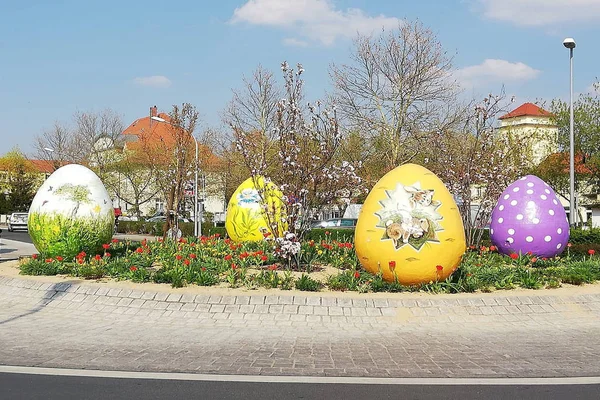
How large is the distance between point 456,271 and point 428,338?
3.94 meters

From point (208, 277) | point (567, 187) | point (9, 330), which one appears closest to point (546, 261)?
point (208, 277)

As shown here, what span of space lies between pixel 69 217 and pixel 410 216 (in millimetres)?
7954

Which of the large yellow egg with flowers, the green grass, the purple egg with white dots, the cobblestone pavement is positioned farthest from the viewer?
the large yellow egg with flowers

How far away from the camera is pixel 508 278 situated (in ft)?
39.3

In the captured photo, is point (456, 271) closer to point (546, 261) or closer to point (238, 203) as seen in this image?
point (546, 261)

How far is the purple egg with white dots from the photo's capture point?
15.6 meters

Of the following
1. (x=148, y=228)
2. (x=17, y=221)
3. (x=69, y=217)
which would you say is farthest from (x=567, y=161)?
(x=17, y=221)

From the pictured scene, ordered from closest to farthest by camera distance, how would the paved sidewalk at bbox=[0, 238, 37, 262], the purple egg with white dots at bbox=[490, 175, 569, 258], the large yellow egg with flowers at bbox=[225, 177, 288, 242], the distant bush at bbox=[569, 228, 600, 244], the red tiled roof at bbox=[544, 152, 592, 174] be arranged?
the purple egg with white dots at bbox=[490, 175, 569, 258], the large yellow egg with flowers at bbox=[225, 177, 288, 242], the paved sidewalk at bbox=[0, 238, 37, 262], the distant bush at bbox=[569, 228, 600, 244], the red tiled roof at bbox=[544, 152, 592, 174]

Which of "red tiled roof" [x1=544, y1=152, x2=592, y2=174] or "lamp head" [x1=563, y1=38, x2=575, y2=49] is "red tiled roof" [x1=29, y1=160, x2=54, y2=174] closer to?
"red tiled roof" [x1=544, y1=152, x2=592, y2=174]

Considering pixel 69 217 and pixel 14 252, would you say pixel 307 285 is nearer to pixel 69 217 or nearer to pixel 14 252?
pixel 69 217

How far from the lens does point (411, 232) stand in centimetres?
1117

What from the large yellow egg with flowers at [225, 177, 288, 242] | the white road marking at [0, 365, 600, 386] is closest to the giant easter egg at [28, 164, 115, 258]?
the large yellow egg with flowers at [225, 177, 288, 242]

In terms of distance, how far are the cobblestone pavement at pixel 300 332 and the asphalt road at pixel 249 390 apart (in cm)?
53

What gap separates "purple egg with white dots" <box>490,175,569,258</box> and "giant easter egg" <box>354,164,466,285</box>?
15.9 feet
